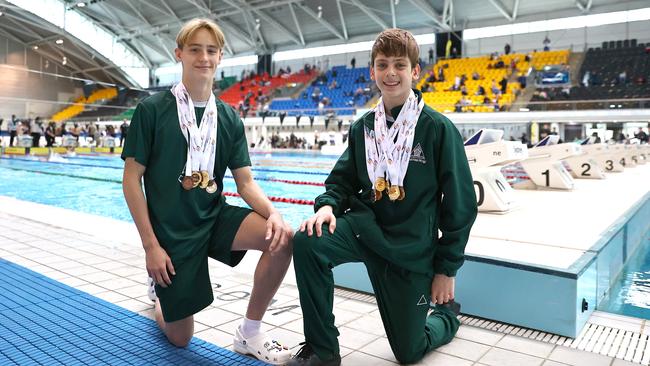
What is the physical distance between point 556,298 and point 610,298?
4.11 ft

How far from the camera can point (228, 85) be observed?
37.1m

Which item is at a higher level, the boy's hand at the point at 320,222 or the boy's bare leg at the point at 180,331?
the boy's hand at the point at 320,222

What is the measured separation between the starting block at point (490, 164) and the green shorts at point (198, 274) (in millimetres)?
3382

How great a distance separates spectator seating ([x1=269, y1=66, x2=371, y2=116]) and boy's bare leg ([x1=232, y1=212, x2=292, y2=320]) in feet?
81.4

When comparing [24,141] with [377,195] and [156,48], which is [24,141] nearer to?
[156,48]

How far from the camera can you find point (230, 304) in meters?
2.82

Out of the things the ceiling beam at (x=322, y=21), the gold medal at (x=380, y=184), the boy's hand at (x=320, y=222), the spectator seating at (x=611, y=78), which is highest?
the ceiling beam at (x=322, y=21)

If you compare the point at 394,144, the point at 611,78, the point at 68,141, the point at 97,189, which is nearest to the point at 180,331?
the point at 394,144

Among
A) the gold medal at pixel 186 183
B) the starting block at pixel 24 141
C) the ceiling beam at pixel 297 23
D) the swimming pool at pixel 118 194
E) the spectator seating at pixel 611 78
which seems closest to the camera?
the gold medal at pixel 186 183

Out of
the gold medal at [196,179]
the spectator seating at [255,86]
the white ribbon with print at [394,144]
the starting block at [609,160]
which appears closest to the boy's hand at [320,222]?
the white ribbon with print at [394,144]

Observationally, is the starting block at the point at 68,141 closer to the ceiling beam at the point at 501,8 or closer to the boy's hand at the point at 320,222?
the ceiling beam at the point at 501,8

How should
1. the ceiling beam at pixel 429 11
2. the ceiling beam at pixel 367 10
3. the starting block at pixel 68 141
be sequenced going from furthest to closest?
the ceiling beam at pixel 367 10, the ceiling beam at pixel 429 11, the starting block at pixel 68 141

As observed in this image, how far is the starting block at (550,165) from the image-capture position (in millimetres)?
7383

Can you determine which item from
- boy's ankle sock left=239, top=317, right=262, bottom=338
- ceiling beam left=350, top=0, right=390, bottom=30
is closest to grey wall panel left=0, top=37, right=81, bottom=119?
ceiling beam left=350, top=0, right=390, bottom=30
